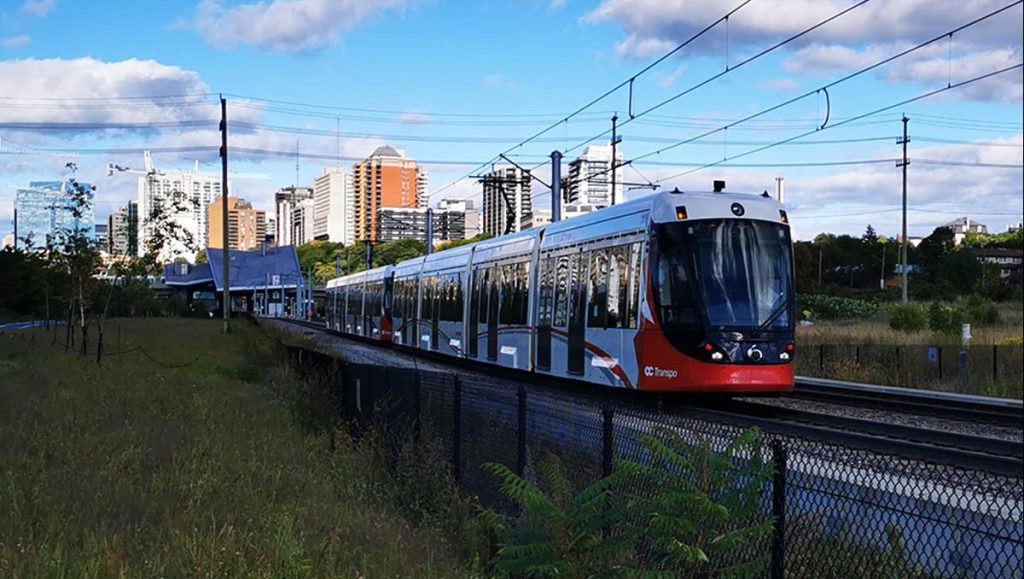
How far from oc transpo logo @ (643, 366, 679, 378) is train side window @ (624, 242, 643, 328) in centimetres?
77

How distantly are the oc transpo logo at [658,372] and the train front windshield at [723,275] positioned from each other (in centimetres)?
68

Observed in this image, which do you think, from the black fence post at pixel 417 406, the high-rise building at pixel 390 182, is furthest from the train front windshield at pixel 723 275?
the high-rise building at pixel 390 182

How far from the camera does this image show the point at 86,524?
28.2 feet

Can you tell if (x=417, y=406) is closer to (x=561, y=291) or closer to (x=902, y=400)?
(x=561, y=291)

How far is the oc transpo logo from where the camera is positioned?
15953 millimetres

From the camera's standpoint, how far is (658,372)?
1608 cm

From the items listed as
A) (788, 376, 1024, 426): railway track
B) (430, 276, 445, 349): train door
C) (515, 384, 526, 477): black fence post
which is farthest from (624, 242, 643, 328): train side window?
(430, 276, 445, 349): train door

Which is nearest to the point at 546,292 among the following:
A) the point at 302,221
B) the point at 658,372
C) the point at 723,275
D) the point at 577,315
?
the point at 577,315

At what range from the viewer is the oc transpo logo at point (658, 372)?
1595cm

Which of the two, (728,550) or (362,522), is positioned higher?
(728,550)

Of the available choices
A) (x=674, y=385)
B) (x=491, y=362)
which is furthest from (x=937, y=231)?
(x=491, y=362)

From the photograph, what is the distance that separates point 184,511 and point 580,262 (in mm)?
11416

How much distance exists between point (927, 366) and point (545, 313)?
10.8 meters

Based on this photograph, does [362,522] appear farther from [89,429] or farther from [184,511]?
[89,429]
